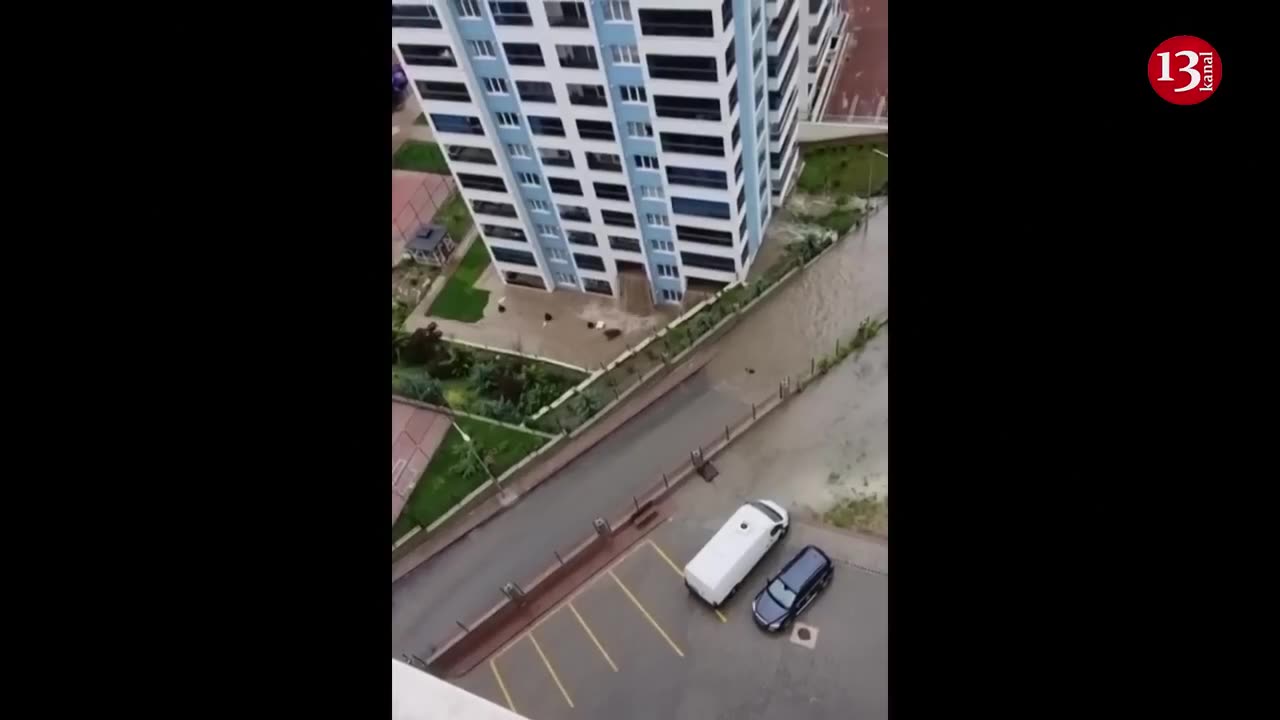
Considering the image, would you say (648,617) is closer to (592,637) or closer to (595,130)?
(592,637)

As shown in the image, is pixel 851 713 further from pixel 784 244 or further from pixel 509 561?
pixel 784 244

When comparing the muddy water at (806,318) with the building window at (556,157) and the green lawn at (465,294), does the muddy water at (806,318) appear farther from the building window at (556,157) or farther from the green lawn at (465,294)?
the green lawn at (465,294)

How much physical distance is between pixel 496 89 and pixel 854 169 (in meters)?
13.4

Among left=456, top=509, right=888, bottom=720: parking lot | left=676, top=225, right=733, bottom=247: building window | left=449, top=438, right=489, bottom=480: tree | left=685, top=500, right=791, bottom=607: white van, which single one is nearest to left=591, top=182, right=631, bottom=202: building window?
left=676, top=225, right=733, bottom=247: building window

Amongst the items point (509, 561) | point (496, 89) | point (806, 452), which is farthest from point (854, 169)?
point (509, 561)

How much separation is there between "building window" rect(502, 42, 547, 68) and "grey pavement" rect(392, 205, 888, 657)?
31.1 ft

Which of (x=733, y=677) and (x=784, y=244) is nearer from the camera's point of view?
(x=733, y=677)

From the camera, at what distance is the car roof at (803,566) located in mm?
17234

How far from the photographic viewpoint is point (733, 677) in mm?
16797

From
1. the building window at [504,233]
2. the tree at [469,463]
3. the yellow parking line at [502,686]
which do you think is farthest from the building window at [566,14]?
the yellow parking line at [502,686]

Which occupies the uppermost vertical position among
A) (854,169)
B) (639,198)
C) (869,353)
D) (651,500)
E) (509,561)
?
(854,169)

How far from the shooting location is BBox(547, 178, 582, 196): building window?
21.4 m

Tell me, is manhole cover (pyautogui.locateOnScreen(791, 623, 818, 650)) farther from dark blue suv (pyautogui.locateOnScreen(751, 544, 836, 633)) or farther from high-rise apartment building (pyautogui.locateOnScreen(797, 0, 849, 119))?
high-rise apartment building (pyautogui.locateOnScreen(797, 0, 849, 119))

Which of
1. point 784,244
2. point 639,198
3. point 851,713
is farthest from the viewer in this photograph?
point 784,244
